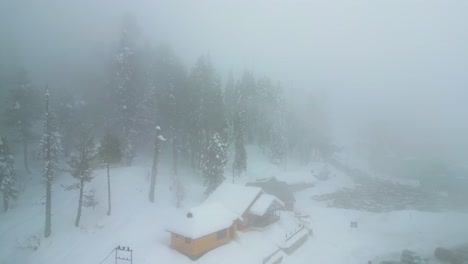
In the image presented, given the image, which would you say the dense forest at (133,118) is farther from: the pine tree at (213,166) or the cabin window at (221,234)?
the cabin window at (221,234)

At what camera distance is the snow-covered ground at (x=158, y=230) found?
92.2ft

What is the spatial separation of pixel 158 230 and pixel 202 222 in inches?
211

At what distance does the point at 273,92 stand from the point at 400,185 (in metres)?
39.2

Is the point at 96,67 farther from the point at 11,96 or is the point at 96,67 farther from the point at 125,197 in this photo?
the point at 125,197

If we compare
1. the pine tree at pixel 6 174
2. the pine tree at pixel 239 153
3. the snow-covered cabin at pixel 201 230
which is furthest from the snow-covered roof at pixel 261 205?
the pine tree at pixel 6 174

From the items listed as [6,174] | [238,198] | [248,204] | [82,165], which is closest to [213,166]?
[238,198]

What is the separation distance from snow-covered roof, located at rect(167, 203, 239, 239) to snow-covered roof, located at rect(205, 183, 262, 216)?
2612mm

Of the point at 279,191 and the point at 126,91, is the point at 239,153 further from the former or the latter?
the point at 126,91

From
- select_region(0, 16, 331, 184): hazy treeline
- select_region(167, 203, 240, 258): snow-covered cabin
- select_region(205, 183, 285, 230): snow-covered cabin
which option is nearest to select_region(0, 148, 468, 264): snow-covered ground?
select_region(167, 203, 240, 258): snow-covered cabin

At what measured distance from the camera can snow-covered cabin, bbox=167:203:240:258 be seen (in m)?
27.6

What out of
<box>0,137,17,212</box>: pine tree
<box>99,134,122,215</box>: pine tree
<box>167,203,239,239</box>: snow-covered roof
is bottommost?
<box>167,203,239,239</box>: snow-covered roof

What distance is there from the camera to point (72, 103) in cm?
4844

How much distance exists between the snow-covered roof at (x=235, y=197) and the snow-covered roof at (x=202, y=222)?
8.57 feet

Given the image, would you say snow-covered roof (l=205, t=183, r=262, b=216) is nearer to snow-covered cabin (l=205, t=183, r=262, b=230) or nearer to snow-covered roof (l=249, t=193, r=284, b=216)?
snow-covered cabin (l=205, t=183, r=262, b=230)
